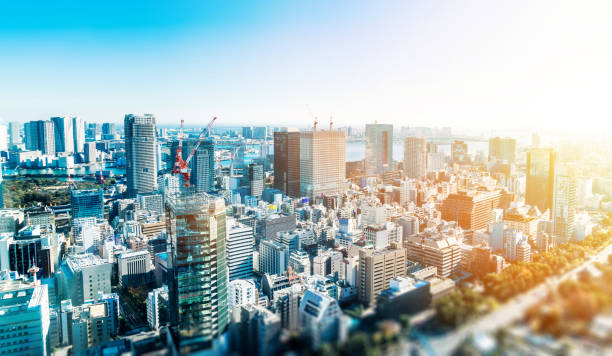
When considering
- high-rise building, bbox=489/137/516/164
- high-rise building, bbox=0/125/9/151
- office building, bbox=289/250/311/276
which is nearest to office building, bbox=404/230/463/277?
office building, bbox=289/250/311/276

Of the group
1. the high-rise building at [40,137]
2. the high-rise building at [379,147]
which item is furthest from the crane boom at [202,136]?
the high-rise building at [379,147]

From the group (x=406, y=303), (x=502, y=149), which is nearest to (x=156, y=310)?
(x=406, y=303)

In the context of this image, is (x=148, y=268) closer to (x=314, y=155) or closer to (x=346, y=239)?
(x=346, y=239)

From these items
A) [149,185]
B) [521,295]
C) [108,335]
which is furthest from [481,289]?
[149,185]

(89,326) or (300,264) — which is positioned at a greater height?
(300,264)

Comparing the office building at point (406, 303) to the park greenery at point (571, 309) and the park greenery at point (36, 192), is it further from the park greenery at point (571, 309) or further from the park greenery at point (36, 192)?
the park greenery at point (36, 192)

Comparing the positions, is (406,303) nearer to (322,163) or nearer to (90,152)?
(322,163)

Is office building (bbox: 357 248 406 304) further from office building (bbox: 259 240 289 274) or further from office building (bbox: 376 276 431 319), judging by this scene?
office building (bbox: 376 276 431 319)
